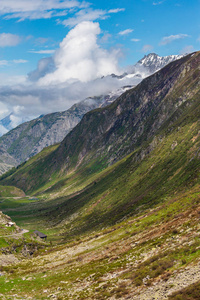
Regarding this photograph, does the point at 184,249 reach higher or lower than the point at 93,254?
higher

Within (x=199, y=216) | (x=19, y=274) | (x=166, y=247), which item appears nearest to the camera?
(x=166, y=247)

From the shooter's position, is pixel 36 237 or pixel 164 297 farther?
pixel 36 237

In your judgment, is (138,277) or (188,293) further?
(138,277)

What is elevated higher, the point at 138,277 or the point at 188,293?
the point at 188,293

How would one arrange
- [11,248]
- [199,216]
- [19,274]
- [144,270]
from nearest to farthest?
[144,270]
[199,216]
[19,274]
[11,248]

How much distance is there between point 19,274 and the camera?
7462 cm

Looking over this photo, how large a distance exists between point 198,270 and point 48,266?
5533cm

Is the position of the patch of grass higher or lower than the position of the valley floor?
higher

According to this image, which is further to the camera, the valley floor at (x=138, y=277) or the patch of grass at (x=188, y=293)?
the valley floor at (x=138, y=277)

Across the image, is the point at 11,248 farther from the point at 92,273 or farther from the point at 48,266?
the point at 92,273

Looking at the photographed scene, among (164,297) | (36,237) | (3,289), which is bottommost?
(36,237)

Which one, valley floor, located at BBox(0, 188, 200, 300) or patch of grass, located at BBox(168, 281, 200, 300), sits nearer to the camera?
patch of grass, located at BBox(168, 281, 200, 300)

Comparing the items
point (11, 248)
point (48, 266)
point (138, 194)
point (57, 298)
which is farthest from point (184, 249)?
point (138, 194)

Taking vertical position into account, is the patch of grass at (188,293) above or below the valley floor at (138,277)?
above
